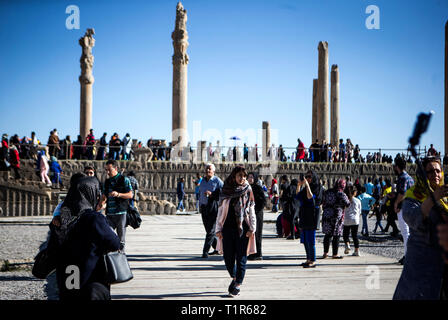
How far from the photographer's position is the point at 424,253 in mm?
3672

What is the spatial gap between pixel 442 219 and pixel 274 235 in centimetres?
1115

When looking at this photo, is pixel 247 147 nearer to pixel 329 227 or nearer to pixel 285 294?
pixel 329 227

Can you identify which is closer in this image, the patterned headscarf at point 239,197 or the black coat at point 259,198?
the patterned headscarf at point 239,197

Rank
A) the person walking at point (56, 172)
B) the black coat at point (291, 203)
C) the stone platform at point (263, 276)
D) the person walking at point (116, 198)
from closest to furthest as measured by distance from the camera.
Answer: the stone platform at point (263, 276) → the person walking at point (116, 198) → the black coat at point (291, 203) → the person walking at point (56, 172)

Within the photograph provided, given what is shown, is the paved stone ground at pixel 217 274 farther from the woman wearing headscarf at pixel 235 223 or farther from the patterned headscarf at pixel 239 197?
the patterned headscarf at pixel 239 197

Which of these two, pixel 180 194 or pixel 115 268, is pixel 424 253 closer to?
pixel 115 268

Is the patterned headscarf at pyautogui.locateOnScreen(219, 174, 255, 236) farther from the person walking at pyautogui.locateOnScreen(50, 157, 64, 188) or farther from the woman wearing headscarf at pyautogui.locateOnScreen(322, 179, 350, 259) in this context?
the person walking at pyautogui.locateOnScreen(50, 157, 64, 188)

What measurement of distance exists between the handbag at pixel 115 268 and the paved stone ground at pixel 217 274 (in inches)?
89.1

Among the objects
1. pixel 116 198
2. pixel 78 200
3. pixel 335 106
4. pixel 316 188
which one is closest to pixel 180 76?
pixel 335 106

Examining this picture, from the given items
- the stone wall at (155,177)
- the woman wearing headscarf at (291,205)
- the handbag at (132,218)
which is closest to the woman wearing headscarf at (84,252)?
the handbag at (132,218)

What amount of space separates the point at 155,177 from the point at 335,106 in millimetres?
13606

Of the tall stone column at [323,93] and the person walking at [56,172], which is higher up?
the tall stone column at [323,93]

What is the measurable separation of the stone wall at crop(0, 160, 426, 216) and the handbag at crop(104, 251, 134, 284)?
18.4 meters

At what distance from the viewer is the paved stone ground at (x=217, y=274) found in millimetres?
6203
